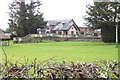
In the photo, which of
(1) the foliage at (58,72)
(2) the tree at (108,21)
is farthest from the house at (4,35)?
(2) the tree at (108,21)

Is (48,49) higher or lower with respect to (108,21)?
lower

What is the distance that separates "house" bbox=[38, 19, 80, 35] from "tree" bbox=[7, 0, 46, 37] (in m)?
0.07

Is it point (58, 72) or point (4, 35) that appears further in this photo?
point (4, 35)

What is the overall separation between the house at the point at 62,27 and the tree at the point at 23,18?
7 cm

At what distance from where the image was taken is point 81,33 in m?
1.59

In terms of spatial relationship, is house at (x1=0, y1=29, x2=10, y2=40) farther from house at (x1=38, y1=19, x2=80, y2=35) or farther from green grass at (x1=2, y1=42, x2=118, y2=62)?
house at (x1=38, y1=19, x2=80, y2=35)

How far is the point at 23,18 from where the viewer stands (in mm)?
1503

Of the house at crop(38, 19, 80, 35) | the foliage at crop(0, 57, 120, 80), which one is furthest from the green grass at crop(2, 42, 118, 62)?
the foliage at crop(0, 57, 120, 80)

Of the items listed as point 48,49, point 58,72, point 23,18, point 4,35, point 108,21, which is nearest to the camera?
point 58,72

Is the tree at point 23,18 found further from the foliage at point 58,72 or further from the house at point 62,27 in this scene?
the foliage at point 58,72

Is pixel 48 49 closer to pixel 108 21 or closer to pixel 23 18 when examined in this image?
pixel 23 18

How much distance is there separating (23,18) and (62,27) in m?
0.26

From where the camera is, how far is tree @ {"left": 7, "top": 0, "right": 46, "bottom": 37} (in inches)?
58.1

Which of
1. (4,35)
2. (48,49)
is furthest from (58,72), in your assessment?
(48,49)
